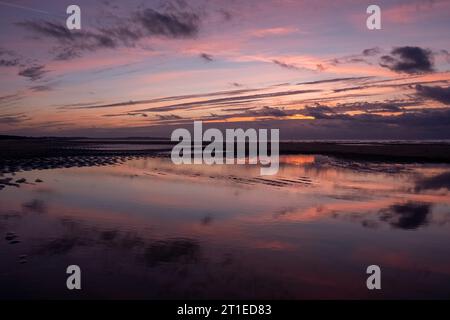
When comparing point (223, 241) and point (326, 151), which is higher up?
point (326, 151)

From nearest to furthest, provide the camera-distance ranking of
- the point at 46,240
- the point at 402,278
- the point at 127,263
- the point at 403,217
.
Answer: the point at 402,278 < the point at 127,263 < the point at 46,240 < the point at 403,217

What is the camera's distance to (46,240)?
425 inches

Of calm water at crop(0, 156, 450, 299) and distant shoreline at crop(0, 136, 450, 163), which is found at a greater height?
distant shoreline at crop(0, 136, 450, 163)

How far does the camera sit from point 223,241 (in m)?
11.0

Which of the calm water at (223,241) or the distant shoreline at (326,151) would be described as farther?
the distant shoreline at (326,151)

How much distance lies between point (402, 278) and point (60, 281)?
6884 millimetres

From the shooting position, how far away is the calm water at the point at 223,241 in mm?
7793

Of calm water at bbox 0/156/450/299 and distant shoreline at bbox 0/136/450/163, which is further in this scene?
distant shoreline at bbox 0/136/450/163

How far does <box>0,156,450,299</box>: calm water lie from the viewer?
7.79 metres

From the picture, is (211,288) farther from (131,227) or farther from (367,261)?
(131,227)

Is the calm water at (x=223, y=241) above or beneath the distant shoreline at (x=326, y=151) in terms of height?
beneath
